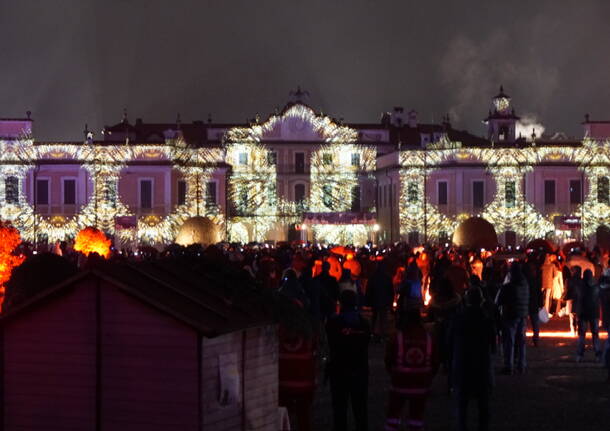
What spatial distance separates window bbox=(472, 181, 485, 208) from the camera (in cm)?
7256

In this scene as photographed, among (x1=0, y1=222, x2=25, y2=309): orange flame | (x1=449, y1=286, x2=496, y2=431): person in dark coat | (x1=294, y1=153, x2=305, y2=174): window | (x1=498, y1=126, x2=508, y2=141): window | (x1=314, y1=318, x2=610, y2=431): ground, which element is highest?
(x1=498, y1=126, x2=508, y2=141): window

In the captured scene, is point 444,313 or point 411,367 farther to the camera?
point 444,313

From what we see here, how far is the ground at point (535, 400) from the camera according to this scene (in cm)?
1396

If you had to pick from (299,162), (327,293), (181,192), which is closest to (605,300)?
(327,293)

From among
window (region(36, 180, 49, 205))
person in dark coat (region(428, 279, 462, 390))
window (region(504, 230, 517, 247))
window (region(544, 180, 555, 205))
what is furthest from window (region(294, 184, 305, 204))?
person in dark coat (region(428, 279, 462, 390))

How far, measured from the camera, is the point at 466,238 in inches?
2237

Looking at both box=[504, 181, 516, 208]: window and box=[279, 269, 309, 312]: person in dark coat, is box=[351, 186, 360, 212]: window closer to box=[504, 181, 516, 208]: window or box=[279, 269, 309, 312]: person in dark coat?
box=[504, 181, 516, 208]: window

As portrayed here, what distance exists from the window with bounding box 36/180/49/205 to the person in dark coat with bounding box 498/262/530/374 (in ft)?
177

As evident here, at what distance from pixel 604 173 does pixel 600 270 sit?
4656 centimetres

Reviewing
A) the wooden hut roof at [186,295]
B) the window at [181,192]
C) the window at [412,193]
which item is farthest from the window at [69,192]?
the wooden hut roof at [186,295]

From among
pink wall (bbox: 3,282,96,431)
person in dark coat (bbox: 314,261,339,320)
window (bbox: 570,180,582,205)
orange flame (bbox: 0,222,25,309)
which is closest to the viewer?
pink wall (bbox: 3,282,96,431)

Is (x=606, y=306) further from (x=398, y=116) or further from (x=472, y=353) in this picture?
(x=398, y=116)

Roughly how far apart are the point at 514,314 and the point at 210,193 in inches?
2259

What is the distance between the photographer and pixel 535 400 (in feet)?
51.5
